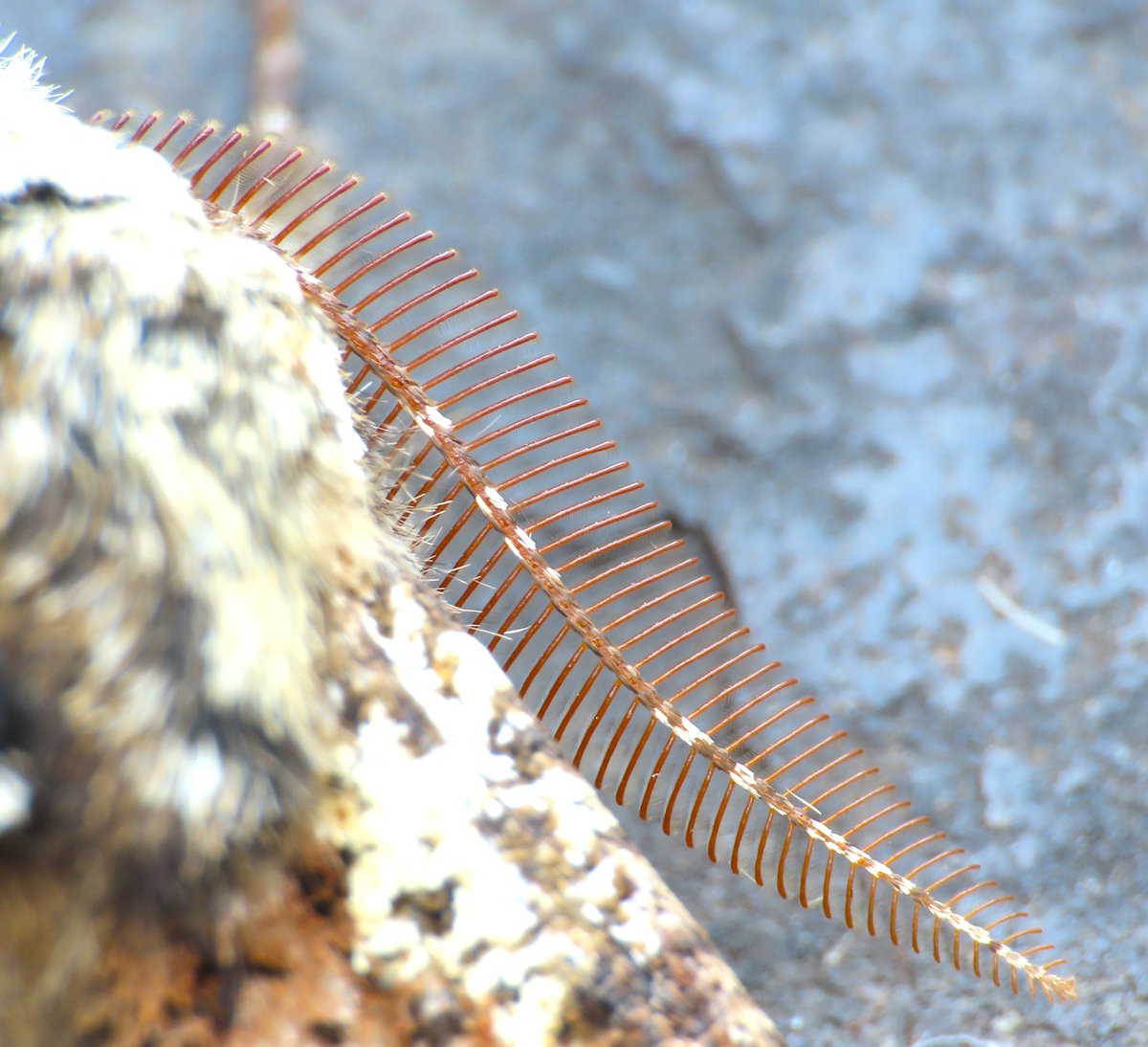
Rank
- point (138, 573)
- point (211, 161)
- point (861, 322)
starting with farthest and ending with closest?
point (861, 322) < point (211, 161) < point (138, 573)

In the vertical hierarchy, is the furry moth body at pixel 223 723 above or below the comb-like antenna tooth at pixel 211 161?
below

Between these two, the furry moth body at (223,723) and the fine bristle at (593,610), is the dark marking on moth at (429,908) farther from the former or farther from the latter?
the fine bristle at (593,610)

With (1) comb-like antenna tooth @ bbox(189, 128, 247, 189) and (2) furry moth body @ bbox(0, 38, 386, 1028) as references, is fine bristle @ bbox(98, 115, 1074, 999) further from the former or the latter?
(2) furry moth body @ bbox(0, 38, 386, 1028)

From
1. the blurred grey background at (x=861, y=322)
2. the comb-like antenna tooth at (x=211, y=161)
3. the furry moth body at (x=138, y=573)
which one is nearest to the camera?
the furry moth body at (x=138, y=573)

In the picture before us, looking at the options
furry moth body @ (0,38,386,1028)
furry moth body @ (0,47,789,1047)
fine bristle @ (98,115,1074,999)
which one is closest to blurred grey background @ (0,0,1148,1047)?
fine bristle @ (98,115,1074,999)

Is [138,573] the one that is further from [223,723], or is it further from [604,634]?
[604,634]

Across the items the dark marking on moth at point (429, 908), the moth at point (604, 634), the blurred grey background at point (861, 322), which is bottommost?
the dark marking on moth at point (429, 908)

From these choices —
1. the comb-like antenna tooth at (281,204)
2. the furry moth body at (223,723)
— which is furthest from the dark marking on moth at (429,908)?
the comb-like antenna tooth at (281,204)

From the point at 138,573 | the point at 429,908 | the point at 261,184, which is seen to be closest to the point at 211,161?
the point at 261,184
